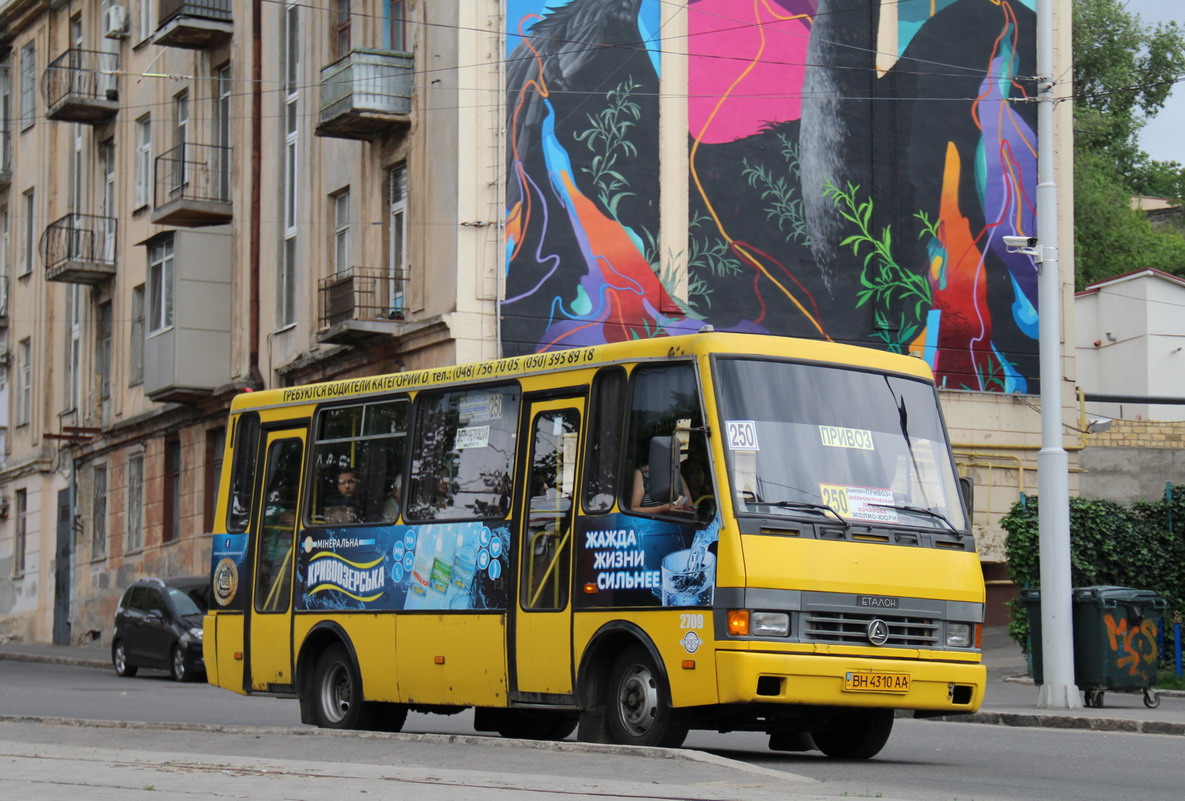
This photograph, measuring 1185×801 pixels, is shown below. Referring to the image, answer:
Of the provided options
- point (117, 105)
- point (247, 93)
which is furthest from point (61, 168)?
point (247, 93)

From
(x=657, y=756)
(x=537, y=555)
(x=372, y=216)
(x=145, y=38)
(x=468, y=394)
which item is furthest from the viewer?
(x=145, y=38)

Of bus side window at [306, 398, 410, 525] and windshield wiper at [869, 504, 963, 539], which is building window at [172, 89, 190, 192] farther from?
windshield wiper at [869, 504, 963, 539]

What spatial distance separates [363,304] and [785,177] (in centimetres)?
740

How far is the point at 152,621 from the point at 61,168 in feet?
66.8

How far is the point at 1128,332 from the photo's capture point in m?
42.6

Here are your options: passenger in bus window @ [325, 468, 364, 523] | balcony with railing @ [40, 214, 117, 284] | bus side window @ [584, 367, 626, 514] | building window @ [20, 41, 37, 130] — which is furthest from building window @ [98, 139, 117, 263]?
bus side window @ [584, 367, 626, 514]

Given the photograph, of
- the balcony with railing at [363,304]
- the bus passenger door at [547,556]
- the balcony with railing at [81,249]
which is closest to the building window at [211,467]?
the balcony with railing at [81,249]

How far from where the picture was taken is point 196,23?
3716 cm

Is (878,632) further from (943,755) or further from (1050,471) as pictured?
(1050,471)

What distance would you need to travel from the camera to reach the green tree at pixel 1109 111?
52031 mm

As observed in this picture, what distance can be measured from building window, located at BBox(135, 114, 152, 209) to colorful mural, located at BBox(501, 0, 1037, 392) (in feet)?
46.9

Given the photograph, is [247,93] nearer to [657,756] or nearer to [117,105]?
[117,105]

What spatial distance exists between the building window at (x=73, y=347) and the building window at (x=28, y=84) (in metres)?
6.27

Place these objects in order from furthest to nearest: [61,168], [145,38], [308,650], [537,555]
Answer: [61,168], [145,38], [308,650], [537,555]
